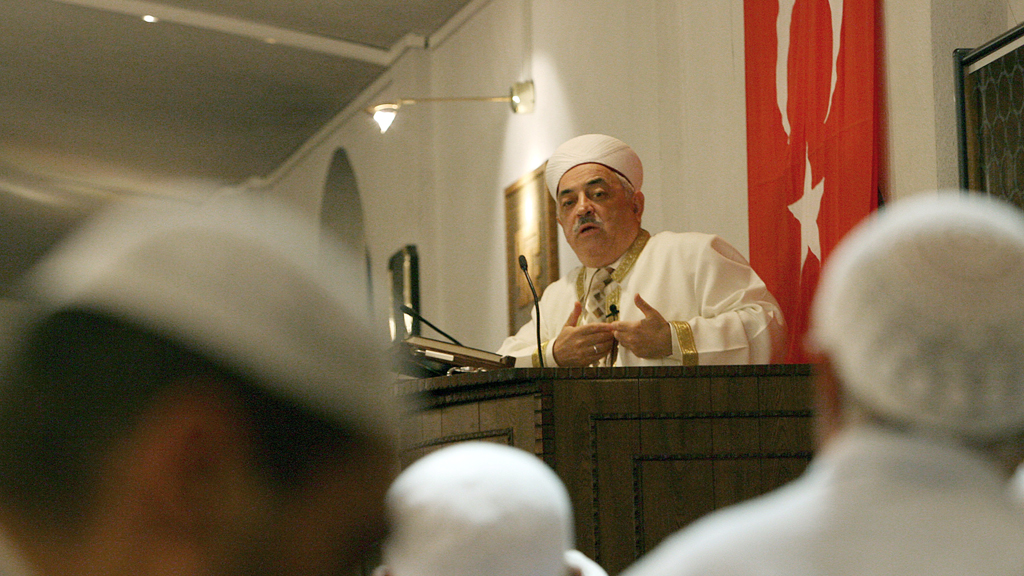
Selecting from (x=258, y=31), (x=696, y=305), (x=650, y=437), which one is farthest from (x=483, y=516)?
(x=258, y=31)

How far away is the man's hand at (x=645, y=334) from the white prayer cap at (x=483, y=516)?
327 centimetres

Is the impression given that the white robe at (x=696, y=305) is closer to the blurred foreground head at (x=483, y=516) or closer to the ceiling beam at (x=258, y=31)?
the blurred foreground head at (x=483, y=516)

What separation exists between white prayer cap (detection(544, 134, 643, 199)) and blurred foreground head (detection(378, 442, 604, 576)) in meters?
4.46

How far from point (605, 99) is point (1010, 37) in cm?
380

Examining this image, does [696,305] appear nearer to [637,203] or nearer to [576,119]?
[637,203]

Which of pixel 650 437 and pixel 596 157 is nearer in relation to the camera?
pixel 650 437

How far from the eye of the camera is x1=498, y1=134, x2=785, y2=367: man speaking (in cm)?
428

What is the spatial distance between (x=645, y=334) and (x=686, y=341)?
0.70 ft

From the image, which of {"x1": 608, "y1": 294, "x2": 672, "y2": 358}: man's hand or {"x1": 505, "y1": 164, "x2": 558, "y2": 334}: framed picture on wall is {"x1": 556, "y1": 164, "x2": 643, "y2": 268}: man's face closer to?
{"x1": 608, "y1": 294, "x2": 672, "y2": 358}: man's hand

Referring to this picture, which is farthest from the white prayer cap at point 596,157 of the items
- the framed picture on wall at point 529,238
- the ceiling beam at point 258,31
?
the ceiling beam at point 258,31

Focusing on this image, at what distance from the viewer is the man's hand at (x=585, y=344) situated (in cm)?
423

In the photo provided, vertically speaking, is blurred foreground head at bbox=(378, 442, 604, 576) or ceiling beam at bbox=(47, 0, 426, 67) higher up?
ceiling beam at bbox=(47, 0, 426, 67)

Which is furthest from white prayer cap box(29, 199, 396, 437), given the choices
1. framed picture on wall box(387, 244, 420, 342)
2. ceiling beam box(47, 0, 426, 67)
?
ceiling beam box(47, 0, 426, 67)

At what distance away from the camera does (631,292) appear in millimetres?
5051
